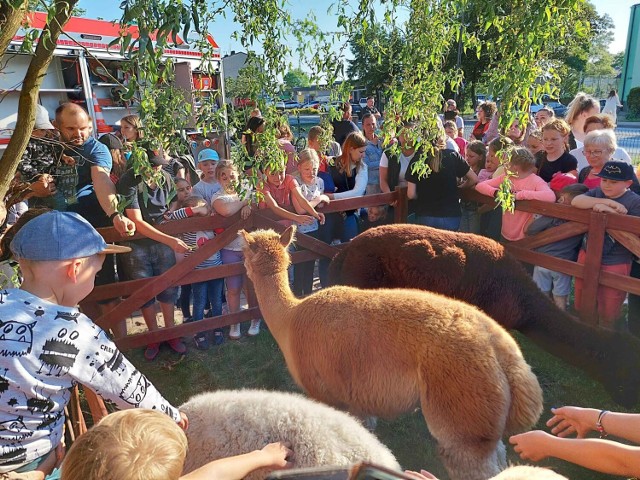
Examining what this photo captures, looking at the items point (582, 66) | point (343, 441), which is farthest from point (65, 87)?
point (582, 66)

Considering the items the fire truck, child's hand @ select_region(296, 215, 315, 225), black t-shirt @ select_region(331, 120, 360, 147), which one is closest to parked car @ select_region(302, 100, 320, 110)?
child's hand @ select_region(296, 215, 315, 225)

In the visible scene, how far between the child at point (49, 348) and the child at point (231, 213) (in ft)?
7.79

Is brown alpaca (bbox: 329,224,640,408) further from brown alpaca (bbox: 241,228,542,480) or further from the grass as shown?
brown alpaca (bbox: 241,228,542,480)

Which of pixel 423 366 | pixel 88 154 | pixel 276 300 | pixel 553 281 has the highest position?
pixel 88 154

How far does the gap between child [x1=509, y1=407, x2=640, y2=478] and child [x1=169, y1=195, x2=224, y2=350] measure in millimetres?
3130

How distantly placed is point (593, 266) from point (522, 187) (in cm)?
98

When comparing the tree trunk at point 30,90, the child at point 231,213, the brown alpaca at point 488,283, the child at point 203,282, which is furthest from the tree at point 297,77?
the child at point 203,282

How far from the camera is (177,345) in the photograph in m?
4.36

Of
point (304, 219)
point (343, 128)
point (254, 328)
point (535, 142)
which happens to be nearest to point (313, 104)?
point (304, 219)

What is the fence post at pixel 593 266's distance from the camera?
12.4 ft

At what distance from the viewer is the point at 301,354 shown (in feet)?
9.30

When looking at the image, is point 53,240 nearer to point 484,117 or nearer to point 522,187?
point 522,187

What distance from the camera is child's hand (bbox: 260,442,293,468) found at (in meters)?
1.67

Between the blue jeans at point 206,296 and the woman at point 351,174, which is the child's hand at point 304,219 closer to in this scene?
the woman at point 351,174
